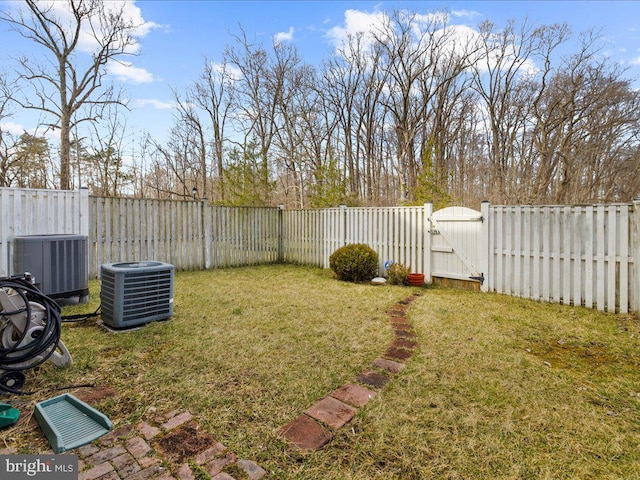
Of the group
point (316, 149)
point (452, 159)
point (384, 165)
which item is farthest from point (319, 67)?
point (452, 159)

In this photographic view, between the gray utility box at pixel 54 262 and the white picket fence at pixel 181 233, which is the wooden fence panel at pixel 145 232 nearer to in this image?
the white picket fence at pixel 181 233

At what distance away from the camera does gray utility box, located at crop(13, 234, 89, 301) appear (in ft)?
12.4

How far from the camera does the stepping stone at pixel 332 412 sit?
1827mm

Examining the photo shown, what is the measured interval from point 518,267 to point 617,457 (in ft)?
12.4

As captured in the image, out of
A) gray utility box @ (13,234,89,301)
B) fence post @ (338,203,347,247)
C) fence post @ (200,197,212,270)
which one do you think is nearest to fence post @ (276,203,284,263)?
fence post @ (200,197,212,270)

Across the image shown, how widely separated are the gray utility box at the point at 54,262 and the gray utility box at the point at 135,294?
963mm

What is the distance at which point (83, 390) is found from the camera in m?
2.16

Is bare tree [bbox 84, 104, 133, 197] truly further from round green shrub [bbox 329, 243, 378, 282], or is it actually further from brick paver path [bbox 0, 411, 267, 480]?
brick paver path [bbox 0, 411, 267, 480]

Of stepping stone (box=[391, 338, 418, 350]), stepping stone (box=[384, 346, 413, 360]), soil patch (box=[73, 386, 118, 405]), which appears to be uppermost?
stepping stone (box=[391, 338, 418, 350])

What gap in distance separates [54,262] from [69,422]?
302cm

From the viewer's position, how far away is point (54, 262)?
3969 millimetres

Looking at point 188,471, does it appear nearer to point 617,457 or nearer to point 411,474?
point 411,474

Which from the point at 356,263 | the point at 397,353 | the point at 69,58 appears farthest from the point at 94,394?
the point at 69,58

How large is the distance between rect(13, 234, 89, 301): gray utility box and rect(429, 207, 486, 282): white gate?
18.3 feet
